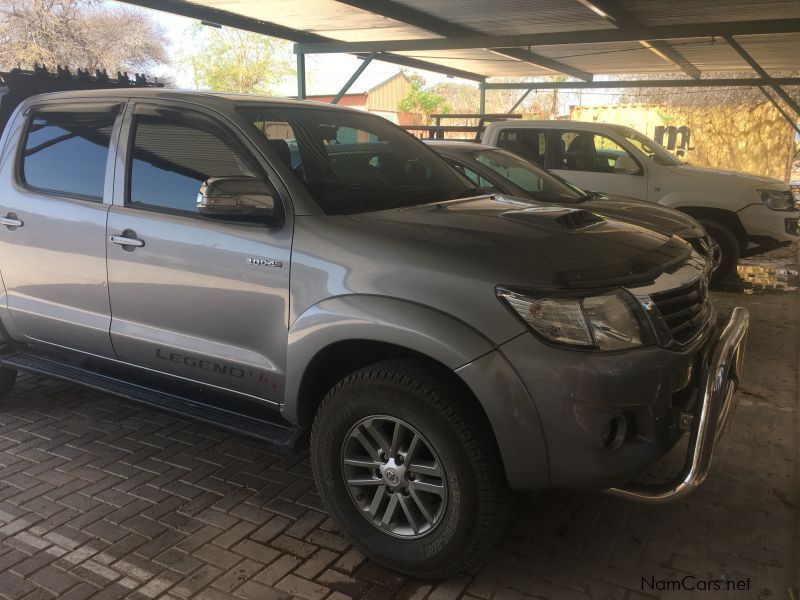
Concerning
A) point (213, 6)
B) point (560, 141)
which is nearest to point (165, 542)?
point (560, 141)

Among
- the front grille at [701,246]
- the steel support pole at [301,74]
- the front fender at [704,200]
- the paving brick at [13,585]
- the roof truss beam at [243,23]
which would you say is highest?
the roof truss beam at [243,23]

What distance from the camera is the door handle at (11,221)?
396cm

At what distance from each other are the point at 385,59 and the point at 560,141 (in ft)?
22.2

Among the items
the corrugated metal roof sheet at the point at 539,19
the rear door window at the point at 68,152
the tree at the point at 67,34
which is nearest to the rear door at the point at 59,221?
the rear door window at the point at 68,152

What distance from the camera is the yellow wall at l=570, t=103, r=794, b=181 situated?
2153 centimetres

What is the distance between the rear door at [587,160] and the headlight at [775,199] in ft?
5.25

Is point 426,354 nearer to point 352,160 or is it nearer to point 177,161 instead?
point 352,160

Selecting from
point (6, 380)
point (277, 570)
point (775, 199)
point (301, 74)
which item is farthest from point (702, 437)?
point (301, 74)

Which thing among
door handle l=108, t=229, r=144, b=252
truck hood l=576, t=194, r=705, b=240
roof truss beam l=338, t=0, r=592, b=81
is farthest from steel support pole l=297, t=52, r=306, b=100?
door handle l=108, t=229, r=144, b=252

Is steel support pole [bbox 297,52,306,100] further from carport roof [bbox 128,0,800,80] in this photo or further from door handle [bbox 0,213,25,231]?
door handle [bbox 0,213,25,231]

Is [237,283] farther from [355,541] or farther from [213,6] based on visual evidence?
[213,6]

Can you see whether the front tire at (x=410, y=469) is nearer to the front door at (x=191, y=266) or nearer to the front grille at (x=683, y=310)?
the front door at (x=191, y=266)

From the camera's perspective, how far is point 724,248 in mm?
8477

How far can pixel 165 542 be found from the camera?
123 inches
